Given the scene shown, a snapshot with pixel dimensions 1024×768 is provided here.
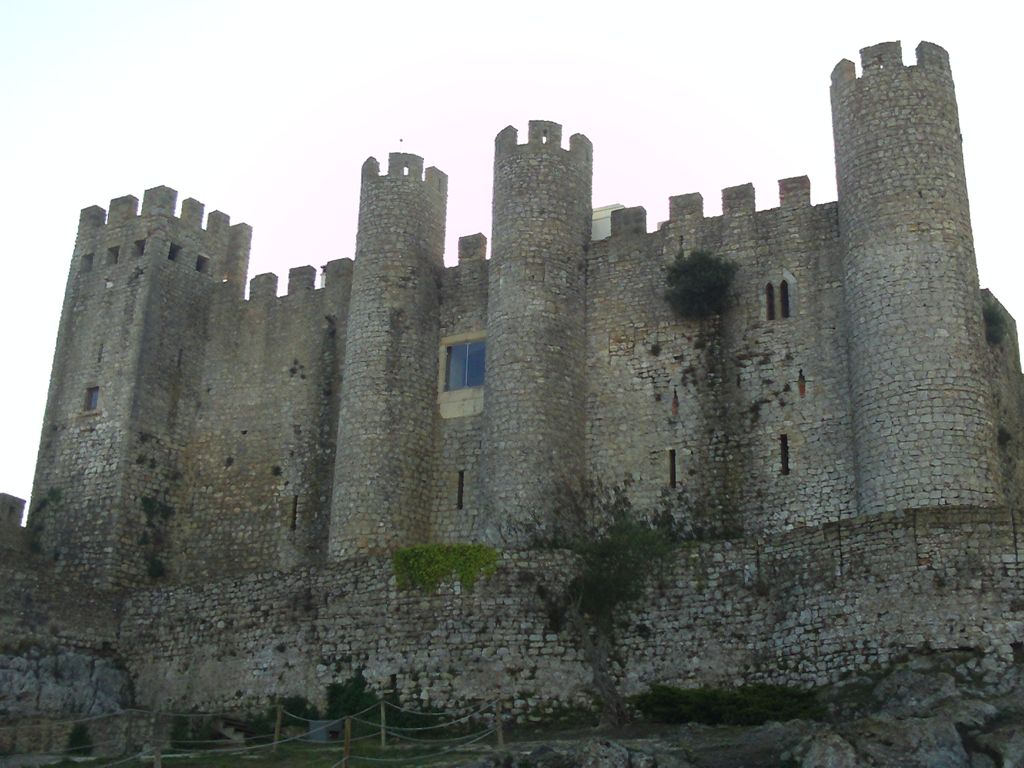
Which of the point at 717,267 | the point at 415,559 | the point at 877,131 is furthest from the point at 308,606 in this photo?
the point at 877,131

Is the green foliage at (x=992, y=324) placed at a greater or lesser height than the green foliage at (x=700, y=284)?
lesser

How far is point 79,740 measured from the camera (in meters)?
29.4

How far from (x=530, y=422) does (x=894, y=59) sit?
10.3m

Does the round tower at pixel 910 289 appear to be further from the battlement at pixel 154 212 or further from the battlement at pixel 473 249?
the battlement at pixel 154 212

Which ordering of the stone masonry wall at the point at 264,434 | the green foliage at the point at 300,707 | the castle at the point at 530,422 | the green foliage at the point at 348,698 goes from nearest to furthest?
1. the castle at the point at 530,422
2. the green foliage at the point at 348,698
3. the green foliage at the point at 300,707
4. the stone masonry wall at the point at 264,434

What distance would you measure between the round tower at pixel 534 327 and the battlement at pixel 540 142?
0.9 inches

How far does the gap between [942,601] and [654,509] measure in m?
8.62

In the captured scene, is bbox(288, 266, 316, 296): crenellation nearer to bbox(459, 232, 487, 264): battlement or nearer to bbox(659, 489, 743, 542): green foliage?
bbox(459, 232, 487, 264): battlement

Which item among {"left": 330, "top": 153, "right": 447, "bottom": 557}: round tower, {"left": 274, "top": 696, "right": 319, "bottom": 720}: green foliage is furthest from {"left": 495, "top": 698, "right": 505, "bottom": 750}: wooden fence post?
{"left": 330, "top": 153, "right": 447, "bottom": 557}: round tower

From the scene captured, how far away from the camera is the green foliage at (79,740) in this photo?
94.5 feet

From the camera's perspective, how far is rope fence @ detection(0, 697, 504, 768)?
2425 cm

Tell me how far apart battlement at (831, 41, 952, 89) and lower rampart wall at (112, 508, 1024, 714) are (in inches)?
410

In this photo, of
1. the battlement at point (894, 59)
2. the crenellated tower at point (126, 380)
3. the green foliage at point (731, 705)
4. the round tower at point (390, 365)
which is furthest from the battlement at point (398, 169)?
the green foliage at point (731, 705)

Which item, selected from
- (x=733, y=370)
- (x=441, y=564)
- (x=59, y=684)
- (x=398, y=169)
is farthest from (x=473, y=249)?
(x=59, y=684)
